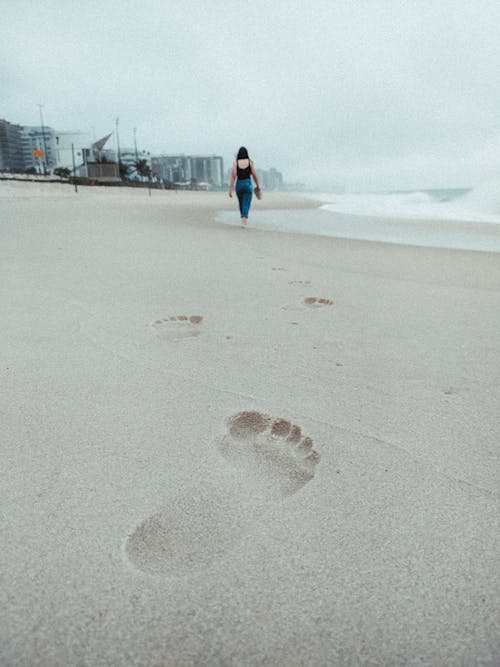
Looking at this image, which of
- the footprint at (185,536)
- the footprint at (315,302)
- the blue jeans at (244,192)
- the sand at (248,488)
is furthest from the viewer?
the blue jeans at (244,192)

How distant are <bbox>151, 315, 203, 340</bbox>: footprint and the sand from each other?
0.04ft

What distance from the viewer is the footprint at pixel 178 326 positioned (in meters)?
1.82

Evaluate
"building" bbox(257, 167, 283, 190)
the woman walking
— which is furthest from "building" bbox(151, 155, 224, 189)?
the woman walking

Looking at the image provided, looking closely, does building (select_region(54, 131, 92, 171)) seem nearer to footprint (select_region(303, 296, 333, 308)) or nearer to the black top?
the black top

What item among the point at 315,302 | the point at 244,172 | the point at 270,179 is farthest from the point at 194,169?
the point at 315,302

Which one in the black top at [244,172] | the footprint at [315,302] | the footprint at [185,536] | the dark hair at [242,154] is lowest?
the footprint at [185,536]

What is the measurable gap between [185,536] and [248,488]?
18 cm

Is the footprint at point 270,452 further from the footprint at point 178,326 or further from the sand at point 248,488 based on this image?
the footprint at point 178,326

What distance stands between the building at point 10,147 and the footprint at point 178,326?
93.1m

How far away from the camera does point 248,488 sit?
35.9 inches

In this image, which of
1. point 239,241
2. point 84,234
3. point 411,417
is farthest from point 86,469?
point 84,234

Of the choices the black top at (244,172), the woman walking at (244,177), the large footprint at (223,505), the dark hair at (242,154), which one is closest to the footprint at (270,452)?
the large footprint at (223,505)

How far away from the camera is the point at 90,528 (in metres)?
0.80

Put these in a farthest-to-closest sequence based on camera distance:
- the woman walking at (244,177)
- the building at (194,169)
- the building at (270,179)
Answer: the building at (270,179) < the building at (194,169) < the woman walking at (244,177)
